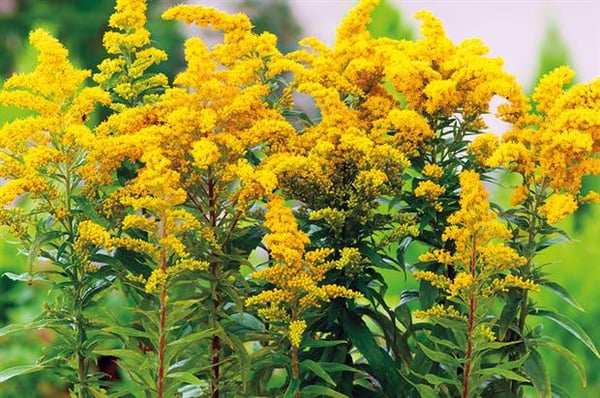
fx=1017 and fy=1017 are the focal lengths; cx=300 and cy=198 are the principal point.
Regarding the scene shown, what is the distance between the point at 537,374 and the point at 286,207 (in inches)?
31.5

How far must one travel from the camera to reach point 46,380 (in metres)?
5.16

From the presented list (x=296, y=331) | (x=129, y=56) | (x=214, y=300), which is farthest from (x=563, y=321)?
(x=129, y=56)

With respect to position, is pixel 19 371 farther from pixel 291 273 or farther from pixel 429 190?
pixel 429 190

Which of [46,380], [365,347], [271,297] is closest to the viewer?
[271,297]

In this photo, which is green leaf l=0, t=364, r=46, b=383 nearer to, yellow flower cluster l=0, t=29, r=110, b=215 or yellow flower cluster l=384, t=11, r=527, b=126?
yellow flower cluster l=0, t=29, r=110, b=215

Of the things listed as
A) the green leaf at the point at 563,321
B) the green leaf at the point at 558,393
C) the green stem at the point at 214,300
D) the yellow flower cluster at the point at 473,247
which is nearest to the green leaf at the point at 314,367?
the green stem at the point at 214,300

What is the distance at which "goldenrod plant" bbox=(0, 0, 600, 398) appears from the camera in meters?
2.43

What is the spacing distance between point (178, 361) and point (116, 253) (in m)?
0.40

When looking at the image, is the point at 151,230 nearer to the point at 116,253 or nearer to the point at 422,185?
the point at 116,253

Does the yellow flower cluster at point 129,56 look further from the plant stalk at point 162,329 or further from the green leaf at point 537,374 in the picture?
the green leaf at point 537,374

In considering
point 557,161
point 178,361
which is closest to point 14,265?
point 178,361

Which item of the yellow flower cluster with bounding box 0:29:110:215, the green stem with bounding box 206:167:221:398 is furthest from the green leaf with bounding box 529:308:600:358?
the yellow flower cluster with bounding box 0:29:110:215

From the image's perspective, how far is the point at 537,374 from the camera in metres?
2.62

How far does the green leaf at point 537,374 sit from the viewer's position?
8.53ft
